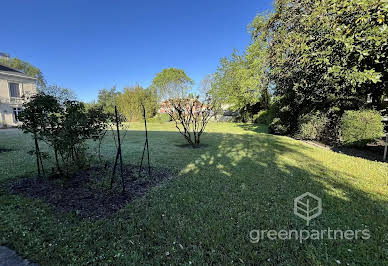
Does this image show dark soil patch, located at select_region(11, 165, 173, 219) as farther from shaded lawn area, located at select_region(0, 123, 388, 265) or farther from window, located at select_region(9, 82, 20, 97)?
window, located at select_region(9, 82, 20, 97)

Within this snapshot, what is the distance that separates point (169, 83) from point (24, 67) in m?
22.5

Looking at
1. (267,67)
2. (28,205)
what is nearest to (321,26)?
(267,67)

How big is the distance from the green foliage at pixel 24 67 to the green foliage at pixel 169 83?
1794 cm

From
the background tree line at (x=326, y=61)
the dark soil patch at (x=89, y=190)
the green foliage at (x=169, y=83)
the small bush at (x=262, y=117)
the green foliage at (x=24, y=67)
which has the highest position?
the green foliage at (x=24, y=67)

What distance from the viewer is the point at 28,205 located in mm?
2266

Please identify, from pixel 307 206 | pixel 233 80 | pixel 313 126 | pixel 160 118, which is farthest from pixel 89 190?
pixel 160 118

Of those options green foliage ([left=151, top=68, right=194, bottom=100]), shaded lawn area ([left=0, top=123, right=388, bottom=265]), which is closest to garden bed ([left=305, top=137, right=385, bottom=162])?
shaded lawn area ([left=0, top=123, right=388, bottom=265])

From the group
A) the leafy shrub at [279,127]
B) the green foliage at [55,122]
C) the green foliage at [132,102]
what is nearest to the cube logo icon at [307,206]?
the green foliage at [55,122]

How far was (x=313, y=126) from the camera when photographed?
6.84 m

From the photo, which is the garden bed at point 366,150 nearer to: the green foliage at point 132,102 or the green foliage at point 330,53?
the green foliage at point 330,53

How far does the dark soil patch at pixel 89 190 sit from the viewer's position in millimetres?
2229

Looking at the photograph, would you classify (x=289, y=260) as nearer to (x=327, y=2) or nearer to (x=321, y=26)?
(x=321, y=26)

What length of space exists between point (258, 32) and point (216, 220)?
12047 mm

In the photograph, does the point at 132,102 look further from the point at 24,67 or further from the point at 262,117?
the point at 24,67
